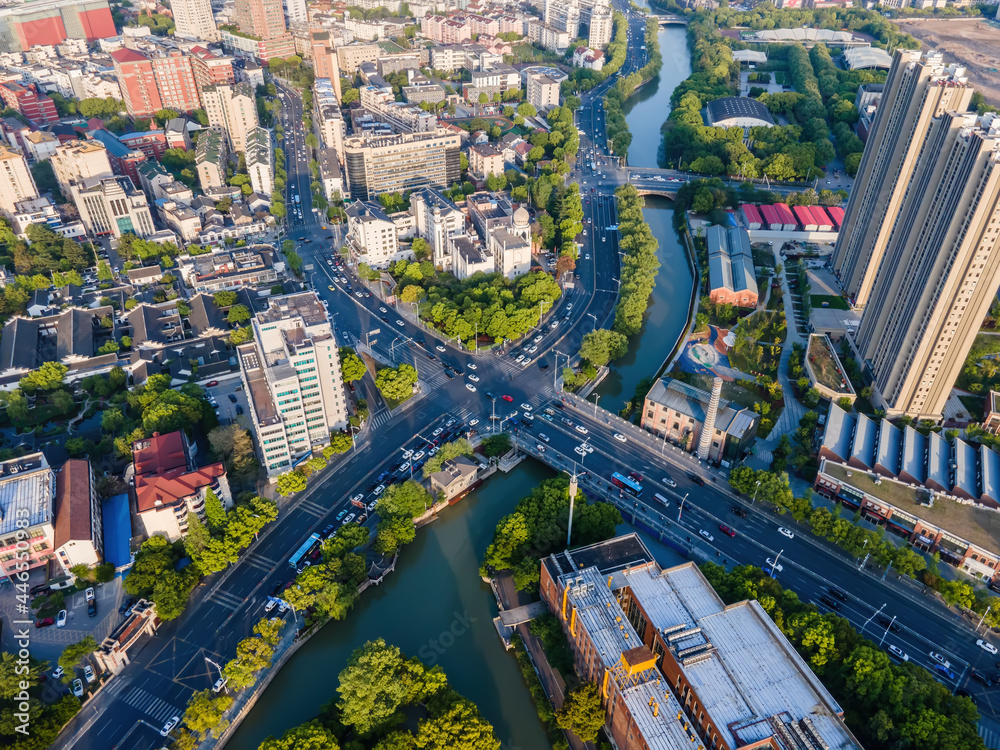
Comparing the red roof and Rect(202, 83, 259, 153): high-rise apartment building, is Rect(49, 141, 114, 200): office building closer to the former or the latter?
Rect(202, 83, 259, 153): high-rise apartment building

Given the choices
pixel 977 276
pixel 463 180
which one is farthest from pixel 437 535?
pixel 463 180

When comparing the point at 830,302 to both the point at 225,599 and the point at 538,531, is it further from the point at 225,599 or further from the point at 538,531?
the point at 225,599

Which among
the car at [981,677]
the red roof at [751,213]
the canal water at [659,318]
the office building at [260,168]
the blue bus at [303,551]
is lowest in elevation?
the canal water at [659,318]

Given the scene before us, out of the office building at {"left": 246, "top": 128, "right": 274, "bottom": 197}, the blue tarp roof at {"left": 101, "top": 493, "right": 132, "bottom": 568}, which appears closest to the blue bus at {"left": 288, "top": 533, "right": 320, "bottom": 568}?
the blue tarp roof at {"left": 101, "top": 493, "right": 132, "bottom": 568}

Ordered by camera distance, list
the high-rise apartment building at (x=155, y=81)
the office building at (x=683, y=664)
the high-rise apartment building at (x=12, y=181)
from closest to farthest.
A: the office building at (x=683, y=664)
the high-rise apartment building at (x=12, y=181)
the high-rise apartment building at (x=155, y=81)

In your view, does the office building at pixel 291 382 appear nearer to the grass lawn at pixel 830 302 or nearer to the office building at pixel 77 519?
the office building at pixel 77 519

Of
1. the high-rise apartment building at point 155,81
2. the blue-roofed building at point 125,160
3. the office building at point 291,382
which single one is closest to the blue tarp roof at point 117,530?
the office building at point 291,382

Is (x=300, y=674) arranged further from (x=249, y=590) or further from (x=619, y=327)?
(x=619, y=327)
